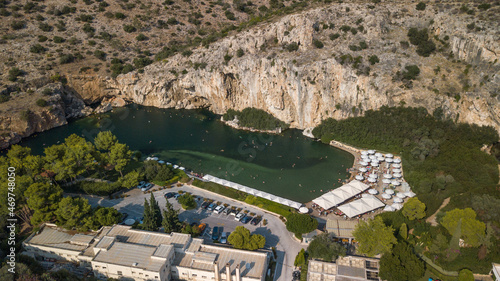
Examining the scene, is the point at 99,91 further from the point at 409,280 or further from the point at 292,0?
the point at 409,280

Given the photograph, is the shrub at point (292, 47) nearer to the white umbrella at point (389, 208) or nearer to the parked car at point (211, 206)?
the white umbrella at point (389, 208)

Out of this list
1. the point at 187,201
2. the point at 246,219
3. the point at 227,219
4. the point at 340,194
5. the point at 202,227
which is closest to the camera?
the point at 202,227

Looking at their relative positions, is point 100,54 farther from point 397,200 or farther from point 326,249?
point 397,200

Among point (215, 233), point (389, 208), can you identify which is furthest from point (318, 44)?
point (215, 233)

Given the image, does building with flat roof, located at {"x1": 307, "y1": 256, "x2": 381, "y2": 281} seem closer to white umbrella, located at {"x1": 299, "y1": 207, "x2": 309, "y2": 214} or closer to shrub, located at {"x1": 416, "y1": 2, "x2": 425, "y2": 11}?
white umbrella, located at {"x1": 299, "y1": 207, "x2": 309, "y2": 214}

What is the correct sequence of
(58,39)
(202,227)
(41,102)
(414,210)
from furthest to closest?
(58,39) → (41,102) → (202,227) → (414,210)

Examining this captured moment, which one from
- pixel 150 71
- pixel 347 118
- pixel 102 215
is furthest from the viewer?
pixel 150 71

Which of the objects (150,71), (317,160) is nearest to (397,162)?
(317,160)
